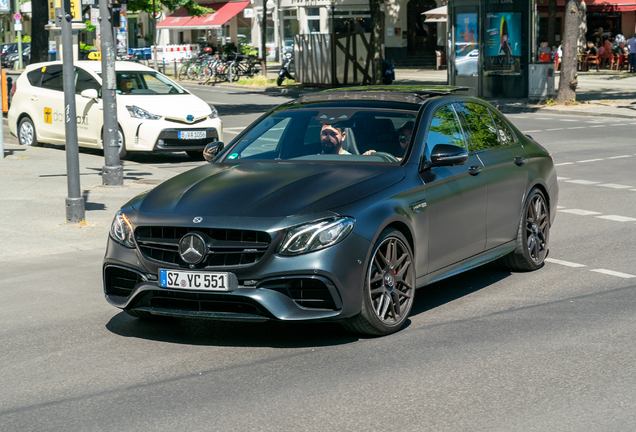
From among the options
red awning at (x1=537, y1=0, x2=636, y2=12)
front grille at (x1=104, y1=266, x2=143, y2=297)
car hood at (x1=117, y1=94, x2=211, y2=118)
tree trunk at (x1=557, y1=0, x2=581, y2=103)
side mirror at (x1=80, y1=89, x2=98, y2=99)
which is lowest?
front grille at (x1=104, y1=266, x2=143, y2=297)

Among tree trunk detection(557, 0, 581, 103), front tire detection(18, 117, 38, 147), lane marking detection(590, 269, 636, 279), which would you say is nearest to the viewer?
lane marking detection(590, 269, 636, 279)

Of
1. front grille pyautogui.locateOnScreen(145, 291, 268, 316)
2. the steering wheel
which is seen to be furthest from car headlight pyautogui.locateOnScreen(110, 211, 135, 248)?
the steering wheel

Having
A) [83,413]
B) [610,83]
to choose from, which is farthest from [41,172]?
[610,83]

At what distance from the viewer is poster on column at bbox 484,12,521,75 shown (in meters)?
29.7

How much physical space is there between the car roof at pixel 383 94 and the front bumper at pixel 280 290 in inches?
65.9

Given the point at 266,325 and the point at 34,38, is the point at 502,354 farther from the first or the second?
the point at 34,38

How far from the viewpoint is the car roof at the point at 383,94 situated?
21.9ft

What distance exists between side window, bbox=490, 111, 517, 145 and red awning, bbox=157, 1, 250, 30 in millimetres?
58382

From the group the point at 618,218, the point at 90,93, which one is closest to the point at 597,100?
the point at 90,93

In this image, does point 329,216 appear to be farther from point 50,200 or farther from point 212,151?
point 50,200

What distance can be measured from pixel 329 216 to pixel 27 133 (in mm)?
14092

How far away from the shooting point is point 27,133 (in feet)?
59.3

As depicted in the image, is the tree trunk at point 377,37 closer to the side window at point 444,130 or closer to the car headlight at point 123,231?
the side window at point 444,130

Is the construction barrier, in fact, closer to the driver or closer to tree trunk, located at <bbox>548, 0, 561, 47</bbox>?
tree trunk, located at <bbox>548, 0, 561, 47</bbox>
